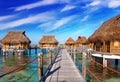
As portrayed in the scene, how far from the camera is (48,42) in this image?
54.7 meters

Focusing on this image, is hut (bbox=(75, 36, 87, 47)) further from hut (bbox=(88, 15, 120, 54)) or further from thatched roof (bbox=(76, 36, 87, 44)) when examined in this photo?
hut (bbox=(88, 15, 120, 54))

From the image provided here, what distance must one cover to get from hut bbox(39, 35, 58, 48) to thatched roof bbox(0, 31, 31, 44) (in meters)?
7.42

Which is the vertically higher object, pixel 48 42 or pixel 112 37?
pixel 112 37

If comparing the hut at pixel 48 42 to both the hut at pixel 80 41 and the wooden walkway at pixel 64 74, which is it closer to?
the hut at pixel 80 41

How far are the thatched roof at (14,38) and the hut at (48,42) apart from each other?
7.42 m

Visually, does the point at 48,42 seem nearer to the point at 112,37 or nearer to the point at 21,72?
the point at 112,37

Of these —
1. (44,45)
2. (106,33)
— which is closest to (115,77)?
(106,33)

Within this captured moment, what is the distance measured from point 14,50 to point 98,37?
80.1 feet

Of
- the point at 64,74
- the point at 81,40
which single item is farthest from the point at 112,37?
the point at 81,40

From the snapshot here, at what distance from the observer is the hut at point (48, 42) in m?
54.8

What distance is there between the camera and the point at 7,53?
44750 mm

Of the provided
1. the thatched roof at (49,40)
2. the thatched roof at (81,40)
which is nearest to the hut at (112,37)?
the thatched roof at (49,40)

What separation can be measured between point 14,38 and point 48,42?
424 inches

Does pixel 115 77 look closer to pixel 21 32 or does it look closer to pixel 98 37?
pixel 98 37
